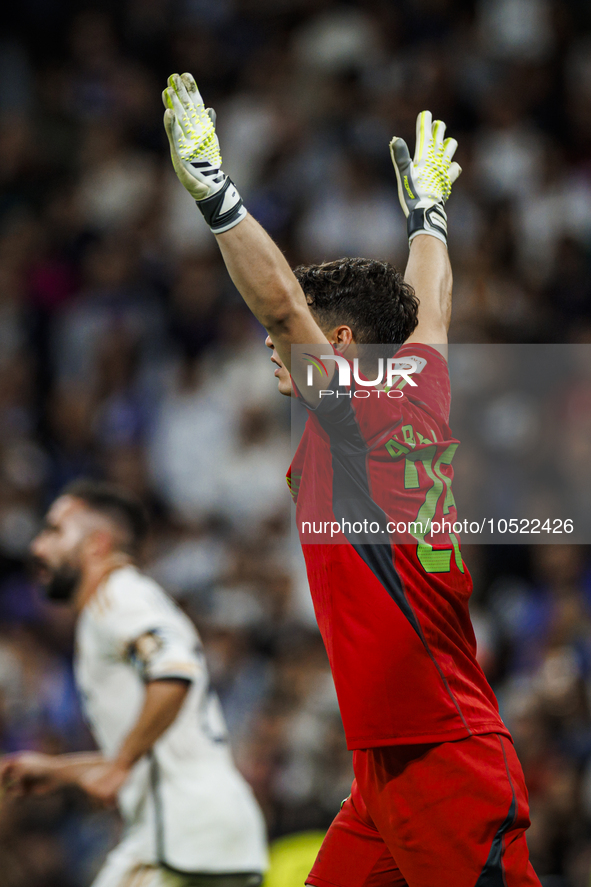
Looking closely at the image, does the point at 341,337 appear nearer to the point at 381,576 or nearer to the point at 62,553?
the point at 381,576

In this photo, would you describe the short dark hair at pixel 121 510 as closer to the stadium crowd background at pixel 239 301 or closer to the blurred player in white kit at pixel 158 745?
the blurred player in white kit at pixel 158 745

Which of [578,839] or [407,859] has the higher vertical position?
[407,859]

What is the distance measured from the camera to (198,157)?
9.84 ft

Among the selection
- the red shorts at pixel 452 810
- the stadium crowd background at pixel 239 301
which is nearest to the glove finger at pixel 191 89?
the red shorts at pixel 452 810

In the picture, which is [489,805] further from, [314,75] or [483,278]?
[314,75]

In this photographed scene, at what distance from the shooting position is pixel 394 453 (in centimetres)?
318

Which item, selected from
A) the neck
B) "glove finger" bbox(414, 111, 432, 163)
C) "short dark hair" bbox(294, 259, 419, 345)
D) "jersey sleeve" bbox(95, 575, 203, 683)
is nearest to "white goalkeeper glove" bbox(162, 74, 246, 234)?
"short dark hair" bbox(294, 259, 419, 345)

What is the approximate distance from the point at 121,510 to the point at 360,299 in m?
2.49

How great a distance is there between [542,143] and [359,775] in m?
7.70

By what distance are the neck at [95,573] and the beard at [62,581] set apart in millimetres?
36

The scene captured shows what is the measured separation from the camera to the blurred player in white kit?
450 centimetres

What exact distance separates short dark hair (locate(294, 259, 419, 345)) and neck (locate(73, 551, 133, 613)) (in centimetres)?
233

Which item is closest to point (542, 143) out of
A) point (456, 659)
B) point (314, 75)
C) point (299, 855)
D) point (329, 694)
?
point (314, 75)

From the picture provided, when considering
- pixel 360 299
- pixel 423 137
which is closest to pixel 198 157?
pixel 360 299
